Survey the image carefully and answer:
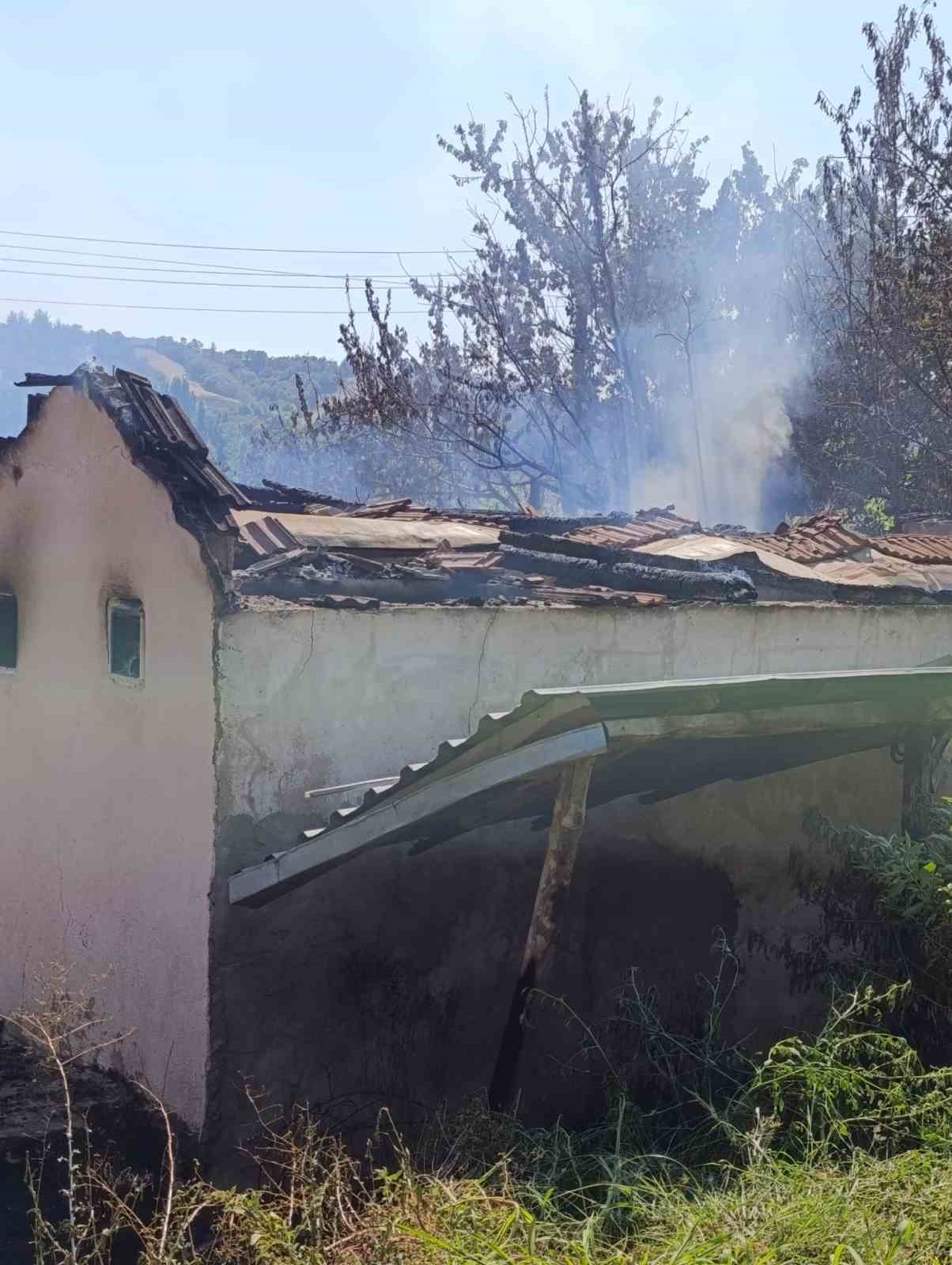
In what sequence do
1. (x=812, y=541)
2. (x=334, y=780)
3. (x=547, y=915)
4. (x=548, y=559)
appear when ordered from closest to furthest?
(x=547, y=915) → (x=334, y=780) → (x=548, y=559) → (x=812, y=541)

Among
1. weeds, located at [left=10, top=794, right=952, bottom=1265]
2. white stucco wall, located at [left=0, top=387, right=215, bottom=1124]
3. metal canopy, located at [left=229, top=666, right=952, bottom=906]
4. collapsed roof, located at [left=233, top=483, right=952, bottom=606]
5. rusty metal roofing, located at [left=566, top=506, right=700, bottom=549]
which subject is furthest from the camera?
rusty metal roofing, located at [left=566, top=506, right=700, bottom=549]

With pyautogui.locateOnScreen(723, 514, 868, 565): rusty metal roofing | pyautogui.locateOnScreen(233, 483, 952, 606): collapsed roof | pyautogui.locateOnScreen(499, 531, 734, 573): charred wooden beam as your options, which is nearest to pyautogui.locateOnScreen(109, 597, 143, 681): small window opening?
pyautogui.locateOnScreen(233, 483, 952, 606): collapsed roof

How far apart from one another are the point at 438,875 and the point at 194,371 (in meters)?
110

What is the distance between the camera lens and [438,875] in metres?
6.12

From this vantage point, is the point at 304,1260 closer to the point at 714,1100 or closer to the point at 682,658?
the point at 714,1100

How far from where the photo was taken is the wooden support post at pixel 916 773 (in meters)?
5.75

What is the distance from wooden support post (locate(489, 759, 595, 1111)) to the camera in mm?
4648

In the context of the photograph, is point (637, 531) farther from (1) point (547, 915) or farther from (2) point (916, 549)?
(1) point (547, 915)

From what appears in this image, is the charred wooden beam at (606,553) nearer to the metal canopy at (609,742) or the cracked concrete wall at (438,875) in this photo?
the cracked concrete wall at (438,875)

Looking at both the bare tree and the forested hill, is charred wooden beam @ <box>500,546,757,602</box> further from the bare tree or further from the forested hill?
the forested hill

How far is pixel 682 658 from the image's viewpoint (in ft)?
24.0

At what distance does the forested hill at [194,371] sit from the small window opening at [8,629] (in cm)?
4972

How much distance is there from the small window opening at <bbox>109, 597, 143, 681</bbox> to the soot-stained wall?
97cm

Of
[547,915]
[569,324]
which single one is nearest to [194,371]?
[569,324]
